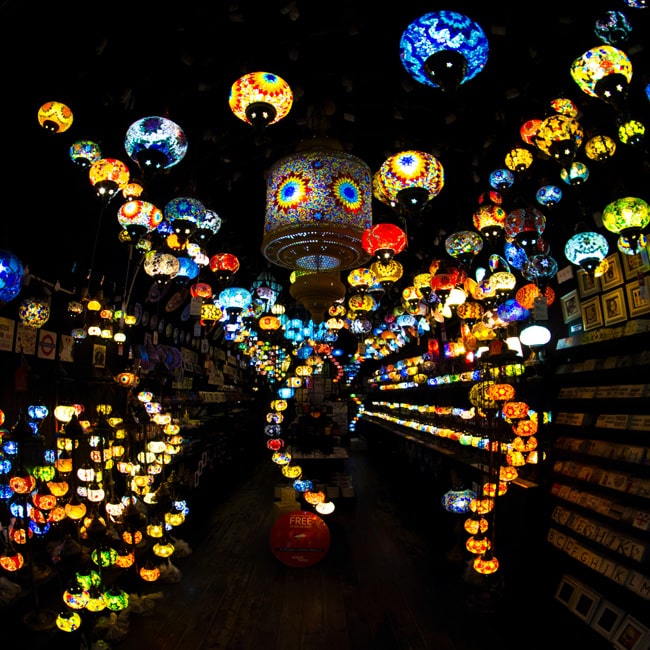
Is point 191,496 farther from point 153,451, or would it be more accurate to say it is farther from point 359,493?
point 359,493

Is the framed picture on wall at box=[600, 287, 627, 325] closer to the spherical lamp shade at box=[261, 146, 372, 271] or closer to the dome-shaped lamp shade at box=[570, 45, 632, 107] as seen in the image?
the dome-shaped lamp shade at box=[570, 45, 632, 107]

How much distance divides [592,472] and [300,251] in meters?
3.13

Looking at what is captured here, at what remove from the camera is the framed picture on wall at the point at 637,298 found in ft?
9.95

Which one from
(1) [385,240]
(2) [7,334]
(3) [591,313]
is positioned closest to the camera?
(2) [7,334]

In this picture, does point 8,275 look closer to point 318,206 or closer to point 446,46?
point 318,206

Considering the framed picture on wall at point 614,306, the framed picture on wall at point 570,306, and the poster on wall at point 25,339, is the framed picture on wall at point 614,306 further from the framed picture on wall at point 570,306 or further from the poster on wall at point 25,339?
the poster on wall at point 25,339

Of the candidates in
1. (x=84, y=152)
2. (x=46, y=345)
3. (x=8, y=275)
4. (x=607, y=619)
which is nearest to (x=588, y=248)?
(x=607, y=619)

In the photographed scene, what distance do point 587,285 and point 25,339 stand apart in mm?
4880

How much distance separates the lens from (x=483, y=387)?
4.08 m

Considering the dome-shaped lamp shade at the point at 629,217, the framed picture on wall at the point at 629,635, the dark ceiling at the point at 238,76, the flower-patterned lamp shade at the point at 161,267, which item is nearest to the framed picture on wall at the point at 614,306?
the dark ceiling at the point at 238,76

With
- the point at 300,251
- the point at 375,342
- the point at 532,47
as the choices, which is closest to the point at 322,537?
the point at 300,251

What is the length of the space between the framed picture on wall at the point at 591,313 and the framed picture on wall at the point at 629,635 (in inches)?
85.7

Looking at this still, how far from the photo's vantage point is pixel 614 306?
11.1 feet

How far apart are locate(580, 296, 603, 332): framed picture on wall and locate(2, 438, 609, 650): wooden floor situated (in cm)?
247
